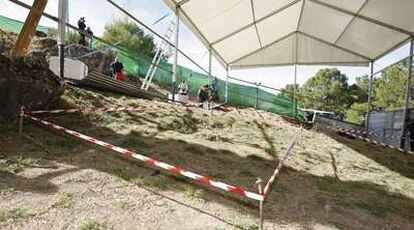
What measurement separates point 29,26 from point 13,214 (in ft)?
14.7

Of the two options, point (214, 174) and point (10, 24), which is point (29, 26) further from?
point (10, 24)

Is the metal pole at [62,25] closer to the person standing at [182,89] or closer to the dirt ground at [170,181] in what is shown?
the dirt ground at [170,181]

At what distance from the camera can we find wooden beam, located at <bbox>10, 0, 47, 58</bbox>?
277 inches

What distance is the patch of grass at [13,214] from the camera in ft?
12.8

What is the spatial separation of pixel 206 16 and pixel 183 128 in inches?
192

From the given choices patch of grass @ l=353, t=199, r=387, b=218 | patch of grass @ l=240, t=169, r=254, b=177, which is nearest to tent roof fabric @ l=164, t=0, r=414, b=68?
patch of grass @ l=240, t=169, r=254, b=177

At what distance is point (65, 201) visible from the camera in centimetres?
443

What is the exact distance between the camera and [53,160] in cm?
580

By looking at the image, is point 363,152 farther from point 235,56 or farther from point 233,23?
point 235,56

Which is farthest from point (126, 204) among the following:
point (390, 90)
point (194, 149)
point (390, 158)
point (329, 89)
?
point (329, 89)

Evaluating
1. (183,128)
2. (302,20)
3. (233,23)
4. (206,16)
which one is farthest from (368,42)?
(183,128)

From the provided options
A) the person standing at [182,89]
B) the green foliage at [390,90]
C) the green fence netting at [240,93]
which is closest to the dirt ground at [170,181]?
the person standing at [182,89]

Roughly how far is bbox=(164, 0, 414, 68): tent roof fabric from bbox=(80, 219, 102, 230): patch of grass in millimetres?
8895

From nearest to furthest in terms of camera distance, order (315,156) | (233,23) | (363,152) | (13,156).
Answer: (13,156) < (315,156) < (363,152) < (233,23)
